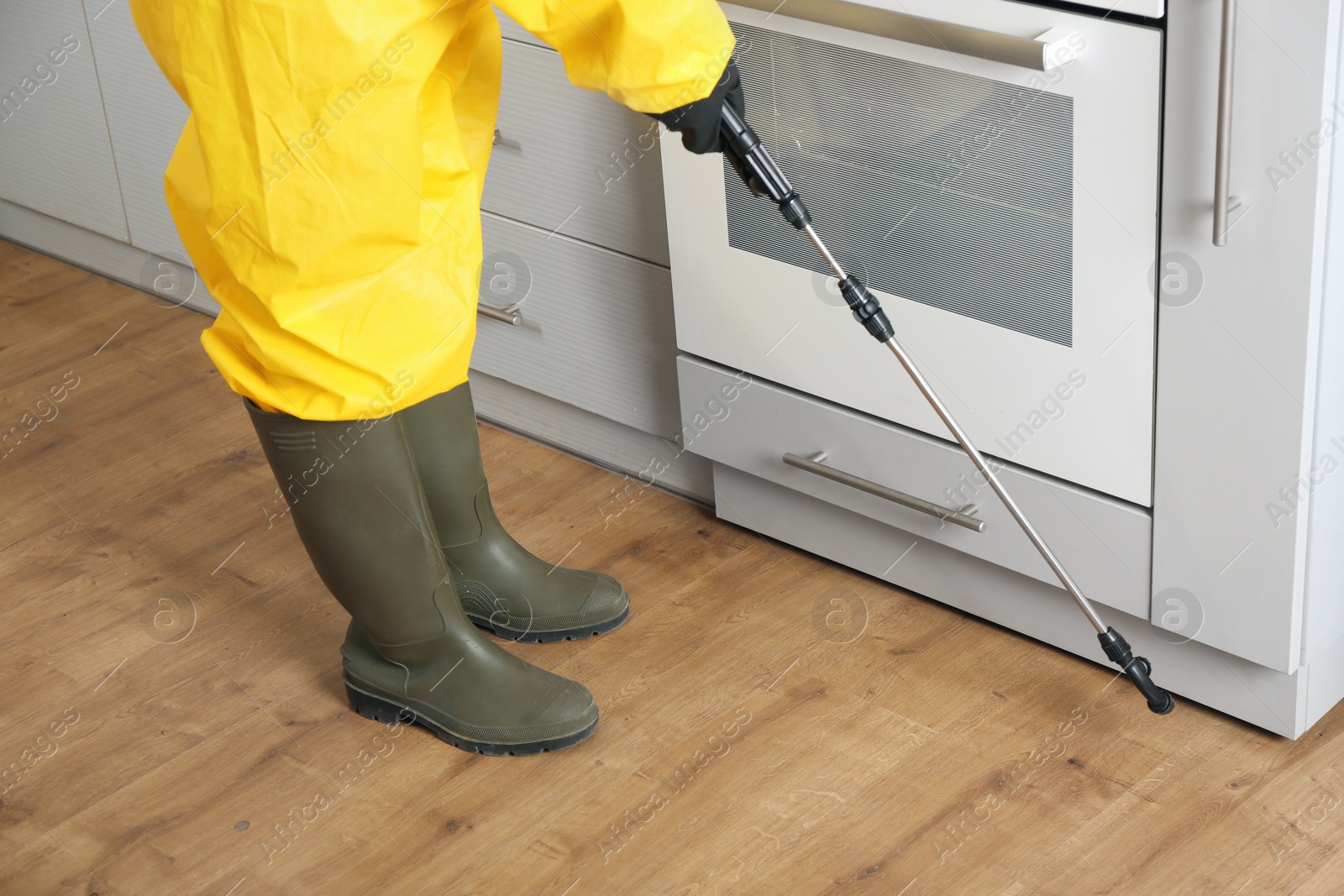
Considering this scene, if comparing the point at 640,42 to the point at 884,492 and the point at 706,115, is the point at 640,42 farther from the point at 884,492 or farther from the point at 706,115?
the point at 884,492

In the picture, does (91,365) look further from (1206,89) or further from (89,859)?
(1206,89)

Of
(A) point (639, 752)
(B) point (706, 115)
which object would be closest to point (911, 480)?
(A) point (639, 752)

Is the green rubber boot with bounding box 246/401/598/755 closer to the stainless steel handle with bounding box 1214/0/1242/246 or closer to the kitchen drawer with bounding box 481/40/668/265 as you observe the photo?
the kitchen drawer with bounding box 481/40/668/265

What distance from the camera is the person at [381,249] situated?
119 cm

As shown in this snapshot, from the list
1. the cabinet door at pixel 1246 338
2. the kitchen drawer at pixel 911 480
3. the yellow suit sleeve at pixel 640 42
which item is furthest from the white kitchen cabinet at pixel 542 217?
the cabinet door at pixel 1246 338

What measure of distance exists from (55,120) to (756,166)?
1696 millimetres

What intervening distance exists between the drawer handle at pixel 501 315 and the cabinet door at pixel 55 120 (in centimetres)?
88

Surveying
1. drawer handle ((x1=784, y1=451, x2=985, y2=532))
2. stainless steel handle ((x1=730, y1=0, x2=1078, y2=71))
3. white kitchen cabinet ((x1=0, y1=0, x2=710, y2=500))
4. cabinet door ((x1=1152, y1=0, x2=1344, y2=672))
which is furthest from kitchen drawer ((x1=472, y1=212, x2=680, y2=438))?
cabinet door ((x1=1152, y1=0, x2=1344, y2=672))

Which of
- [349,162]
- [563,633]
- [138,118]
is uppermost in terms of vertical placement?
[349,162]

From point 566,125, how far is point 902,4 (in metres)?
0.54

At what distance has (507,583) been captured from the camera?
1.70m

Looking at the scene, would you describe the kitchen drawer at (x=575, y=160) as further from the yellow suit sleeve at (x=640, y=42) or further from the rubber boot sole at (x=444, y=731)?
the rubber boot sole at (x=444, y=731)

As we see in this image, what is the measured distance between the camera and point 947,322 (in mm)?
1457

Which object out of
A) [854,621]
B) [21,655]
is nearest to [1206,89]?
[854,621]
